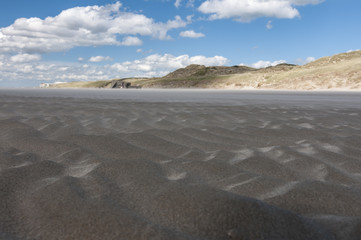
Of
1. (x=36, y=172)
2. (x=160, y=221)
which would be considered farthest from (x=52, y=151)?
(x=160, y=221)

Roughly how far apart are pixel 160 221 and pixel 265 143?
2.48 metres

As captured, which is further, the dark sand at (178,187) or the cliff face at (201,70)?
the cliff face at (201,70)

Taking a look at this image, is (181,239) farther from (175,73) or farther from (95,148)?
(175,73)

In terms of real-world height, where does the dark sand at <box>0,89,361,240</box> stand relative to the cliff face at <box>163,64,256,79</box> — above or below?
below

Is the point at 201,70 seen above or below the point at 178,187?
above

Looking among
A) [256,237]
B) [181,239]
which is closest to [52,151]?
[181,239]

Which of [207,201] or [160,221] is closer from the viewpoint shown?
[160,221]

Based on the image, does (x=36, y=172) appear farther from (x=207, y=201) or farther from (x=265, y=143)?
(x=265, y=143)

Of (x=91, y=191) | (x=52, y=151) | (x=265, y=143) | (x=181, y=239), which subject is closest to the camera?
(x=181, y=239)

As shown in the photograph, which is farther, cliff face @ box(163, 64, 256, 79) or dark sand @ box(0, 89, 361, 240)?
cliff face @ box(163, 64, 256, 79)

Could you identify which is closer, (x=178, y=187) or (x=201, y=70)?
(x=178, y=187)

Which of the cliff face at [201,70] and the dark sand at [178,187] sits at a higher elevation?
the cliff face at [201,70]

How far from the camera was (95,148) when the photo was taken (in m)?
3.24

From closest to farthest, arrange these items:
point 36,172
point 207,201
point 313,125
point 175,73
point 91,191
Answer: point 207,201 → point 91,191 → point 36,172 → point 313,125 → point 175,73
